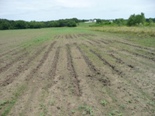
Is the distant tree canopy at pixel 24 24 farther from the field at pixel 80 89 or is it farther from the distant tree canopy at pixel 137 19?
the field at pixel 80 89

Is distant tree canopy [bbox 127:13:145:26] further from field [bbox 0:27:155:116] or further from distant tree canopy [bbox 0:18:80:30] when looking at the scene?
field [bbox 0:27:155:116]

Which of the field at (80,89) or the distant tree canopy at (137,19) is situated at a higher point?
the field at (80,89)

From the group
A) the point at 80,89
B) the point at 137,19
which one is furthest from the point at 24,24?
the point at 80,89

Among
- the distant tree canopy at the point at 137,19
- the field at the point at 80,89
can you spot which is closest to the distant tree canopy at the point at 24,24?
the distant tree canopy at the point at 137,19

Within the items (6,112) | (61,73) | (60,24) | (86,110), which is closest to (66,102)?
(86,110)

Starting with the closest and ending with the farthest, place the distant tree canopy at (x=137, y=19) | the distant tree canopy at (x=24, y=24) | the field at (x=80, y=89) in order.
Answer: the field at (x=80, y=89), the distant tree canopy at (x=137, y=19), the distant tree canopy at (x=24, y=24)

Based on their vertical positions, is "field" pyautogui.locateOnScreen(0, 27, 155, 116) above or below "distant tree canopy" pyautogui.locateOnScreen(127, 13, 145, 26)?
above

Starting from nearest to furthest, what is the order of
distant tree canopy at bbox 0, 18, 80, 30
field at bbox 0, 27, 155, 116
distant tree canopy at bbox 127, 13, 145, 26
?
field at bbox 0, 27, 155, 116
distant tree canopy at bbox 127, 13, 145, 26
distant tree canopy at bbox 0, 18, 80, 30

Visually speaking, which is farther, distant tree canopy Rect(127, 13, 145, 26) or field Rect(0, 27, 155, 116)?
distant tree canopy Rect(127, 13, 145, 26)

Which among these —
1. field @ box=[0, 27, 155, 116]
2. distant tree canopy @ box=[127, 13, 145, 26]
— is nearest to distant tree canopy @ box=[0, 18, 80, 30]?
distant tree canopy @ box=[127, 13, 145, 26]

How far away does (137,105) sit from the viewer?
5.16 meters

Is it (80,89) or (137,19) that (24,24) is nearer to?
(137,19)

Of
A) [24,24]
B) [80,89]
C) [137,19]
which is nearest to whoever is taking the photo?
[80,89]

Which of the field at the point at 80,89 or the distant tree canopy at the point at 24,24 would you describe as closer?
the field at the point at 80,89
